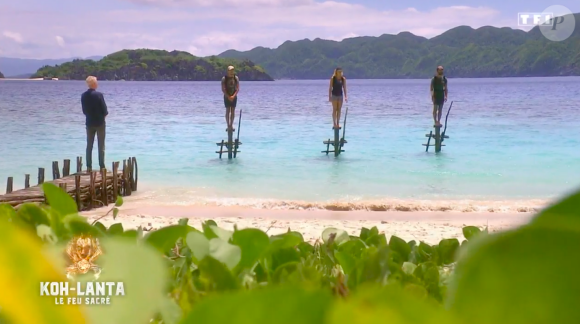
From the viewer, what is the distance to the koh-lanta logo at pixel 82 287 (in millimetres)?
360

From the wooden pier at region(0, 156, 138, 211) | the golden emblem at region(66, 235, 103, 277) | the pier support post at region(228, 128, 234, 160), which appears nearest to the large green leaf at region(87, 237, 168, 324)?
the golden emblem at region(66, 235, 103, 277)

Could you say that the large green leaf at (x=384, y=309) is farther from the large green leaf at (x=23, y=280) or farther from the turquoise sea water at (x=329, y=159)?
the turquoise sea water at (x=329, y=159)

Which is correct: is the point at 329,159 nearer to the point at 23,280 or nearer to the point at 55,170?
the point at 55,170

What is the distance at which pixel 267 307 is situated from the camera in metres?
0.24

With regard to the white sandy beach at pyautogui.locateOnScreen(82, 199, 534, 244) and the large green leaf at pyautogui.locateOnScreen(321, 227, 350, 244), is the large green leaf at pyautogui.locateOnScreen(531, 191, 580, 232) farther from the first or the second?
the white sandy beach at pyautogui.locateOnScreen(82, 199, 534, 244)

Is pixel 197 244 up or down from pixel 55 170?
up

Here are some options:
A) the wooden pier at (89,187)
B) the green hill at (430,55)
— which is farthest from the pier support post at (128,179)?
the green hill at (430,55)

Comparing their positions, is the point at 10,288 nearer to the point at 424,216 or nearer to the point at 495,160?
the point at 424,216

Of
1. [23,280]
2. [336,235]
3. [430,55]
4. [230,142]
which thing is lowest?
[230,142]

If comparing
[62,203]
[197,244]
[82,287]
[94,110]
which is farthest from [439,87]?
[82,287]

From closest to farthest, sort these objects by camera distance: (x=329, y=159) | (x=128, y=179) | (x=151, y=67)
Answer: (x=128, y=179), (x=329, y=159), (x=151, y=67)

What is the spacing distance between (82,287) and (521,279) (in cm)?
43

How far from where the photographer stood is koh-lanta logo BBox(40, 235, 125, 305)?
360 mm

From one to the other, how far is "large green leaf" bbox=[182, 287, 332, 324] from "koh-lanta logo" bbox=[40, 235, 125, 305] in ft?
0.33
